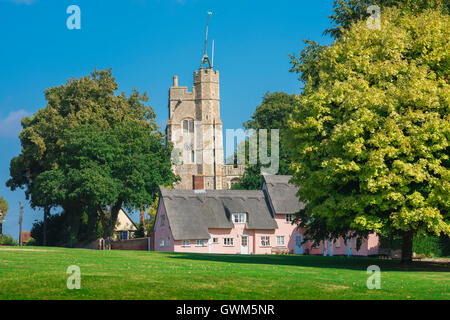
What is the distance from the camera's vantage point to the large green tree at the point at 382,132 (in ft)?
94.0

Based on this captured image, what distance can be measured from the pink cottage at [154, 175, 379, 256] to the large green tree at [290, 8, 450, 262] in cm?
3283

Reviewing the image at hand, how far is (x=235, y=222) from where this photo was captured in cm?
6881

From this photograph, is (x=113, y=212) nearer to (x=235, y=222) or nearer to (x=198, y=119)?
(x=235, y=222)

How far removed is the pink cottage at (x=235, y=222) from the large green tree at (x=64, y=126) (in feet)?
14.6

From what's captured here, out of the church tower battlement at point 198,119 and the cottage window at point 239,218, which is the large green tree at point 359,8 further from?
the church tower battlement at point 198,119

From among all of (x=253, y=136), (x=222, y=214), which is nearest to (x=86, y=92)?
(x=222, y=214)

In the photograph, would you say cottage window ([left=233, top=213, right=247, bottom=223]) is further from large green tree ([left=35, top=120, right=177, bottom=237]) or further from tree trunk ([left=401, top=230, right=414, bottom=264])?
tree trunk ([left=401, top=230, right=414, bottom=264])

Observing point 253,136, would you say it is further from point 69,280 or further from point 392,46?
point 69,280

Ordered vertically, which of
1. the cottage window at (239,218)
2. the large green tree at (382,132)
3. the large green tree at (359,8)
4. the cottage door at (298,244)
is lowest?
the cottage door at (298,244)

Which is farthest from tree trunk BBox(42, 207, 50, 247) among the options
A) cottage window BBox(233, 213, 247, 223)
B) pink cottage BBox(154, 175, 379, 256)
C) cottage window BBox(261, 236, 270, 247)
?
cottage window BBox(261, 236, 270, 247)

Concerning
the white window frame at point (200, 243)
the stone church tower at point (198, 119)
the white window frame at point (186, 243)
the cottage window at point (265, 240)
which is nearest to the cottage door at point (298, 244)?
the cottage window at point (265, 240)

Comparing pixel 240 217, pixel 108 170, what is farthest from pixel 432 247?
pixel 108 170

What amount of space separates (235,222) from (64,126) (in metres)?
21.5
